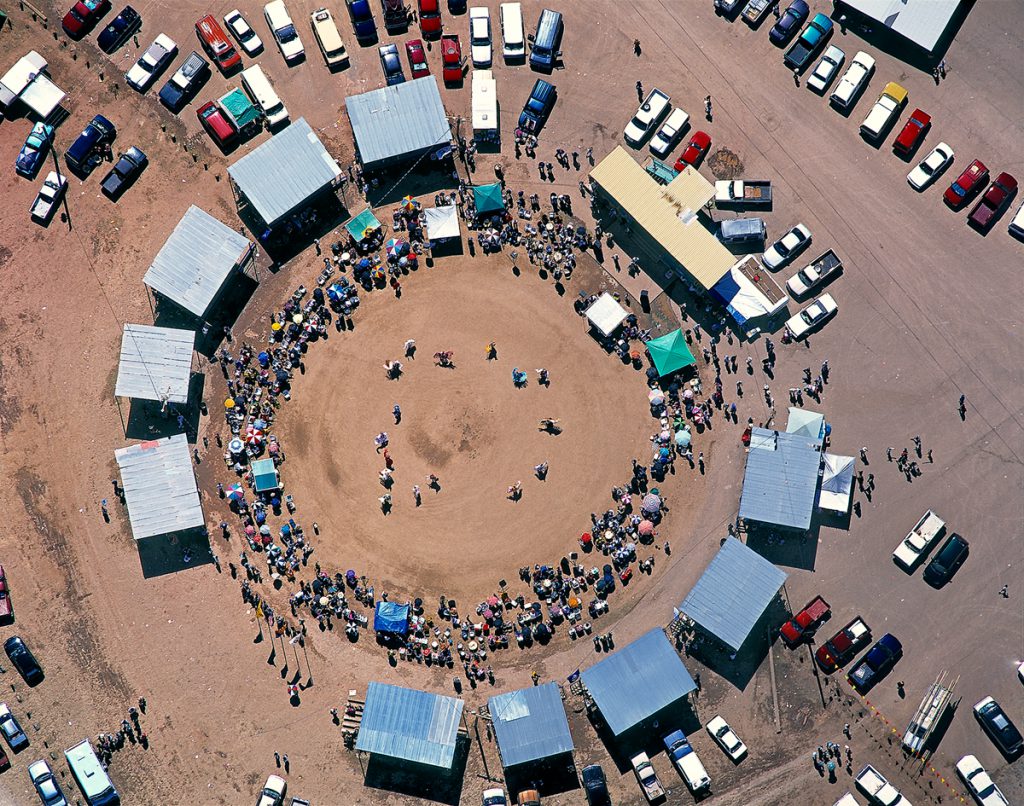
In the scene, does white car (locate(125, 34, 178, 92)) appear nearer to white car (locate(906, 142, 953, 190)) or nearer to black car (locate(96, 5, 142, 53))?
black car (locate(96, 5, 142, 53))

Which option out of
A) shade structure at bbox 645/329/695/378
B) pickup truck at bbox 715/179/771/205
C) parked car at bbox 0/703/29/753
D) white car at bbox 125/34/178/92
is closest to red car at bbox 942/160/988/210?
pickup truck at bbox 715/179/771/205

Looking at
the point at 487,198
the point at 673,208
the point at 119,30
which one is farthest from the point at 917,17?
the point at 119,30

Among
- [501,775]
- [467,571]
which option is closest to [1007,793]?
[501,775]

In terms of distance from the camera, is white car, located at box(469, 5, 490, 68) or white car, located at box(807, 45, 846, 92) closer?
white car, located at box(807, 45, 846, 92)

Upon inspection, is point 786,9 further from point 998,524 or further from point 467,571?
point 467,571

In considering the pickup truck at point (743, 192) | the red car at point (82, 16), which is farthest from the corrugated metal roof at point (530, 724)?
the red car at point (82, 16)

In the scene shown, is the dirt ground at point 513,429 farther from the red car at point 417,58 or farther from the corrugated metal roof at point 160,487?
the corrugated metal roof at point 160,487
